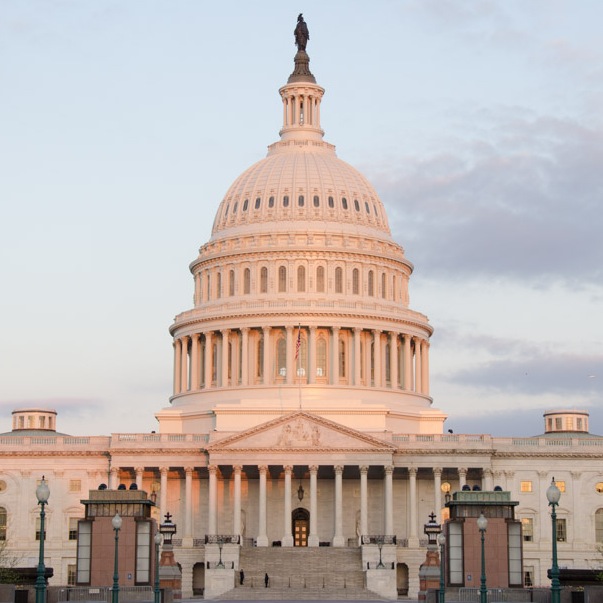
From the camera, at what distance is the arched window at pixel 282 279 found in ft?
526

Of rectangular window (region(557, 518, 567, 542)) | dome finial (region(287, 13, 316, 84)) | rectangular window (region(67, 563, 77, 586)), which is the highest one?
dome finial (region(287, 13, 316, 84))

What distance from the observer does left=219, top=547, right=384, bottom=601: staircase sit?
393ft

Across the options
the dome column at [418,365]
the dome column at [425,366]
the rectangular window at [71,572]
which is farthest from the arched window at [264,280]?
the rectangular window at [71,572]

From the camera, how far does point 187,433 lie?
147750 mm

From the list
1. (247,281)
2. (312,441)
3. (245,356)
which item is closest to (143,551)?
(312,441)

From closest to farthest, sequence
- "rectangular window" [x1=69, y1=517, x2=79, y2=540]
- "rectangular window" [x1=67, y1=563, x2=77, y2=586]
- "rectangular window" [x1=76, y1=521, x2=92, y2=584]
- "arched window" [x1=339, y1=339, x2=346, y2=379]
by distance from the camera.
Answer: "rectangular window" [x1=76, y1=521, x2=92, y2=584] < "rectangular window" [x1=67, y1=563, x2=77, y2=586] < "rectangular window" [x1=69, y1=517, x2=79, y2=540] < "arched window" [x1=339, y1=339, x2=346, y2=379]

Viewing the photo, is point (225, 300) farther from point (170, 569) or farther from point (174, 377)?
point (170, 569)

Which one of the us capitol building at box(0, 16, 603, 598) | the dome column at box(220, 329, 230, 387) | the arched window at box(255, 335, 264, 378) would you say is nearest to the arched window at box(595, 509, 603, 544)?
the us capitol building at box(0, 16, 603, 598)

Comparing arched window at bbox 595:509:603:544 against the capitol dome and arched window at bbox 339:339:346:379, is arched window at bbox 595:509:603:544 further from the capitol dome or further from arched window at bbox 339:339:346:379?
arched window at bbox 339:339:346:379

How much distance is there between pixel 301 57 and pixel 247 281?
A: 25660 millimetres

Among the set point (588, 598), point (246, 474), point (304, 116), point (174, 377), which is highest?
point (304, 116)

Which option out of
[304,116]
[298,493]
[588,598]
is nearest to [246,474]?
[298,493]

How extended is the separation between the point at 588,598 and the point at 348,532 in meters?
70.2

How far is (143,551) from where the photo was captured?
8744 centimetres
